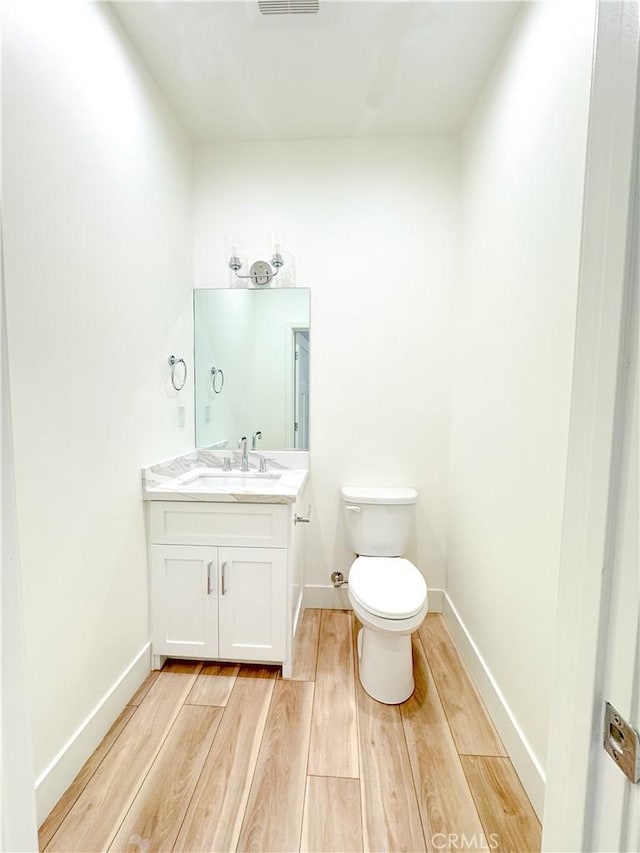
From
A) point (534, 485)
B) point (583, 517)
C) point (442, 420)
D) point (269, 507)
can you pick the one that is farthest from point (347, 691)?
point (583, 517)

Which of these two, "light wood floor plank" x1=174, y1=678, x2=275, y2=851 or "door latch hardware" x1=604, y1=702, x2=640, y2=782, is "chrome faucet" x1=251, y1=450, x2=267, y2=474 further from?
"door latch hardware" x1=604, y1=702, x2=640, y2=782

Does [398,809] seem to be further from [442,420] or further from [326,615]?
[442,420]

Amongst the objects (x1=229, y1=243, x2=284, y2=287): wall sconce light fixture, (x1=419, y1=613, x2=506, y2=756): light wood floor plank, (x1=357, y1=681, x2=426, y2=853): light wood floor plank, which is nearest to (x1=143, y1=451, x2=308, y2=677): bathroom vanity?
(x1=357, y1=681, x2=426, y2=853): light wood floor plank

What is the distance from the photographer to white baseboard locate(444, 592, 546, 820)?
114 cm

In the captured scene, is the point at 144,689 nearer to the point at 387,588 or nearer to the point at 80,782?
the point at 80,782

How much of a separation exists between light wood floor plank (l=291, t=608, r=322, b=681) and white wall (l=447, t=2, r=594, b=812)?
2.51ft

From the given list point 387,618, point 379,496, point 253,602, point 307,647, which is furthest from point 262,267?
point 307,647

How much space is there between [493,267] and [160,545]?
6.28 feet

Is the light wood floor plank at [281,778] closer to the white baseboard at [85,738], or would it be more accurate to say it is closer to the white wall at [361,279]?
the white baseboard at [85,738]

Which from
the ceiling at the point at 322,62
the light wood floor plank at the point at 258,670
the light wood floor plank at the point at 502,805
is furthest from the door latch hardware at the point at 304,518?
the ceiling at the point at 322,62

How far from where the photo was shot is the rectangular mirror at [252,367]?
2219 mm

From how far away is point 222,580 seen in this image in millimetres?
1683

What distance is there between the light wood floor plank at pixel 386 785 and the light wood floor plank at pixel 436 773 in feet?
0.09

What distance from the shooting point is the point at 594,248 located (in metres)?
0.43
